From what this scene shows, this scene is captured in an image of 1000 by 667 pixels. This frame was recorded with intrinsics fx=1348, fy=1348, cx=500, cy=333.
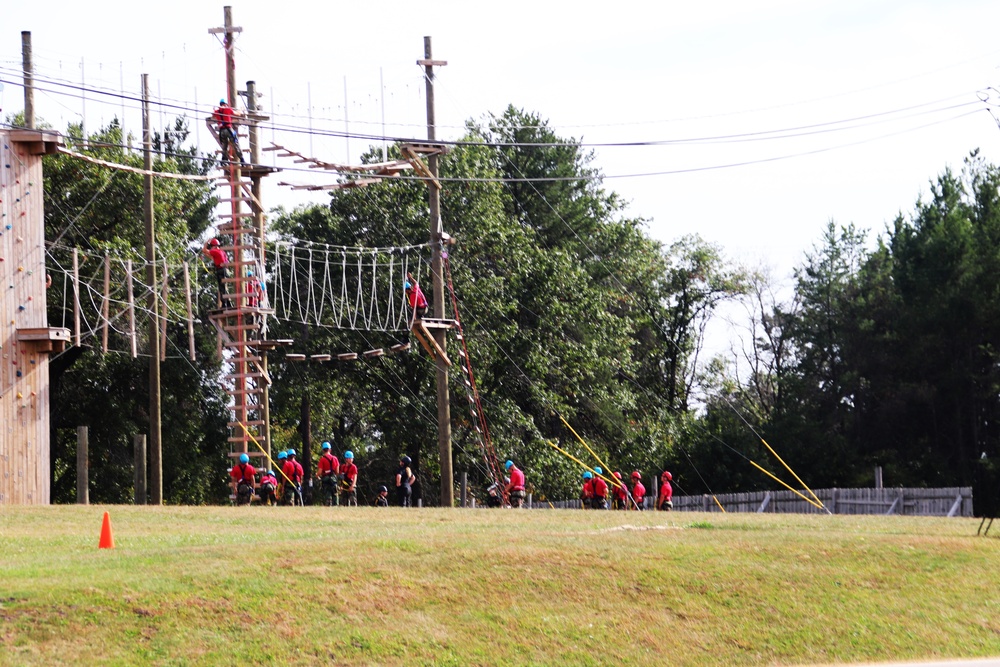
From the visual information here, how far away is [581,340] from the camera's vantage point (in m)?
53.2

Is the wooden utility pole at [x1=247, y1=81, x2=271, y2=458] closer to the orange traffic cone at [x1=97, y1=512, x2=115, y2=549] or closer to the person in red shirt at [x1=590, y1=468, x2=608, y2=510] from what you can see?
the person in red shirt at [x1=590, y1=468, x2=608, y2=510]

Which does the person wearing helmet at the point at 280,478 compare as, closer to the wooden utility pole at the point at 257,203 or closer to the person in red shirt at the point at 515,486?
the wooden utility pole at the point at 257,203

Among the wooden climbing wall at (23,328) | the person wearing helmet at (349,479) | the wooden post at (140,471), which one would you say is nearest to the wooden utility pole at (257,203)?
the person wearing helmet at (349,479)

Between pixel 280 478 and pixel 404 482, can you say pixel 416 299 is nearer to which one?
pixel 404 482

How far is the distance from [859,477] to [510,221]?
16.6 metres

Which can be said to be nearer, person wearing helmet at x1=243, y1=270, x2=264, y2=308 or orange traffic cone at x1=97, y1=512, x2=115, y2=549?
orange traffic cone at x1=97, y1=512, x2=115, y2=549

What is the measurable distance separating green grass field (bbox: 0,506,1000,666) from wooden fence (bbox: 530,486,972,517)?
13.3 metres

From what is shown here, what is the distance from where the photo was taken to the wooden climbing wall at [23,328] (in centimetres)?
2669

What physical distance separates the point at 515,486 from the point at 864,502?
1055 centimetres

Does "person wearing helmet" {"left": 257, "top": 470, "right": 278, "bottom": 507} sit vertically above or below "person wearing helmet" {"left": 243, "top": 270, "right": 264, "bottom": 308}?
below

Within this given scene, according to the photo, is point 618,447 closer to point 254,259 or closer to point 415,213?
point 415,213

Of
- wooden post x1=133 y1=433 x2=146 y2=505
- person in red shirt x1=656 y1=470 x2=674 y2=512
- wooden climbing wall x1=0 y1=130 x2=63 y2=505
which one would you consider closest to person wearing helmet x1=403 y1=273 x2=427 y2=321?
wooden post x1=133 y1=433 x2=146 y2=505

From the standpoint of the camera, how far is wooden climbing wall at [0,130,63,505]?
87.6 ft

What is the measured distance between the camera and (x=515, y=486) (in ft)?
106
